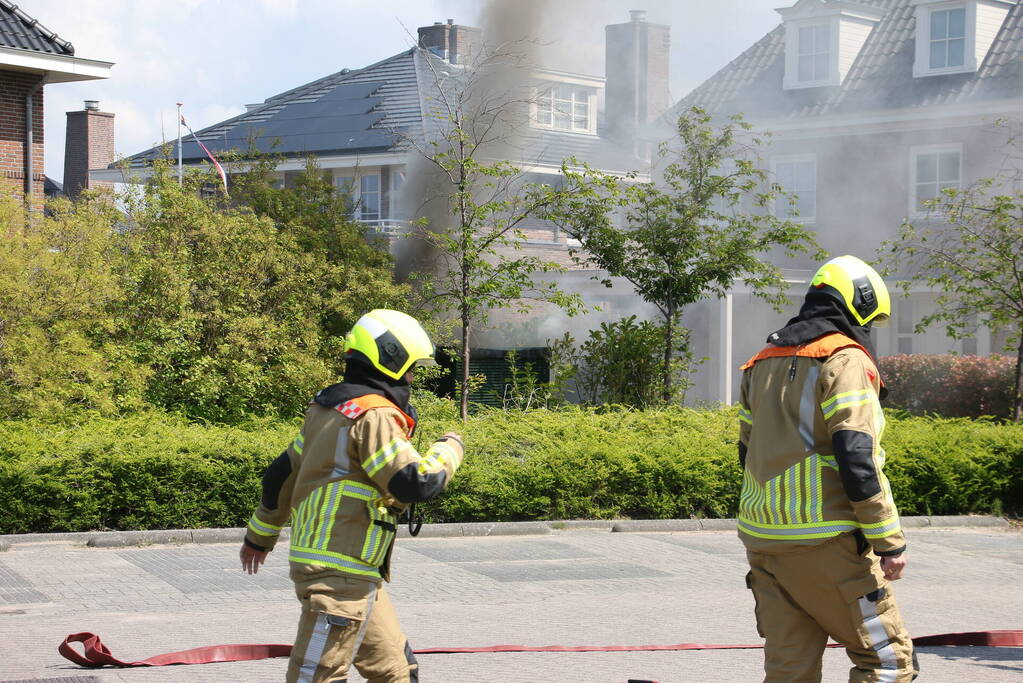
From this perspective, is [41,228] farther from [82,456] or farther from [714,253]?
[714,253]

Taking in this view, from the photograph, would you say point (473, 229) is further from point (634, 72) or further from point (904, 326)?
point (634, 72)

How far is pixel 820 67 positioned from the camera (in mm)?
24859

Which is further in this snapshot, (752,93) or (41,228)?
(752,93)

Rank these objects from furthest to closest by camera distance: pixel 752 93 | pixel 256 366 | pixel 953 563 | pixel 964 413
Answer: pixel 752 93, pixel 964 413, pixel 256 366, pixel 953 563

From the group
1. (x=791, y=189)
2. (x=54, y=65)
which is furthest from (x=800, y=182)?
(x=54, y=65)

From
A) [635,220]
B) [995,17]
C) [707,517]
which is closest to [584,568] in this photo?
[707,517]

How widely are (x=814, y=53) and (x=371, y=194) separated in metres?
10.2

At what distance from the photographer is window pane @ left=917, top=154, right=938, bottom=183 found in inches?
900

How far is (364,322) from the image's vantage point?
419 centimetres

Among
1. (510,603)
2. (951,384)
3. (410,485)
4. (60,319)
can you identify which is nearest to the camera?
(410,485)

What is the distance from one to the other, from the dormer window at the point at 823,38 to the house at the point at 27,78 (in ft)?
44.9

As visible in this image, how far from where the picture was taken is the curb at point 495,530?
9.85m

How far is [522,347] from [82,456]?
10.2 meters

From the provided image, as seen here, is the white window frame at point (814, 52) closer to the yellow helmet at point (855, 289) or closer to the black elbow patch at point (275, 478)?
the yellow helmet at point (855, 289)
